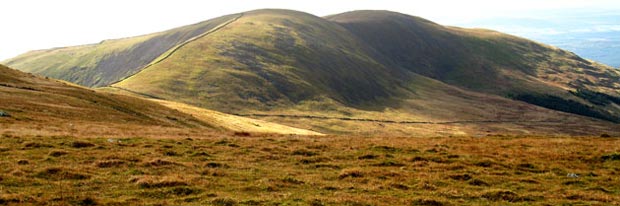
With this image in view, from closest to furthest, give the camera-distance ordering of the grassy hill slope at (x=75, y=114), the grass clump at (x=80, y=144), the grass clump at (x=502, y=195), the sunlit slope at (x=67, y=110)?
the grass clump at (x=502, y=195) < the grass clump at (x=80, y=144) < the grassy hill slope at (x=75, y=114) < the sunlit slope at (x=67, y=110)

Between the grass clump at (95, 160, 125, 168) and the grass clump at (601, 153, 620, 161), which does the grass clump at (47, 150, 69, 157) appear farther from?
the grass clump at (601, 153, 620, 161)

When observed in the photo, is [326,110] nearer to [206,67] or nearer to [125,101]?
[206,67]

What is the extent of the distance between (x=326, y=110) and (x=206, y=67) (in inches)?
2197

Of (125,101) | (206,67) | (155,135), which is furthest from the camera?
(206,67)

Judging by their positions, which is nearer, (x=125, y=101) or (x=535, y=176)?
(x=535, y=176)

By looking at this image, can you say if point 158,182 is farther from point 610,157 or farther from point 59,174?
point 610,157

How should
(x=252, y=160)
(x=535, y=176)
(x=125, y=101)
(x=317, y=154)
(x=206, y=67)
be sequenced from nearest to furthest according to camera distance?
1. (x=535, y=176)
2. (x=252, y=160)
3. (x=317, y=154)
4. (x=125, y=101)
5. (x=206, y=67)

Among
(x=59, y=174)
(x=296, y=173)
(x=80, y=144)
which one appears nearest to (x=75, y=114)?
(x=80, y=144)

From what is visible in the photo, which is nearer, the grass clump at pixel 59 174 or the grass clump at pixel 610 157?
the grass clump at pixel 59 174

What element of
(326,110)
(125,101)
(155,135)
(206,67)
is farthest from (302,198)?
(206,67)

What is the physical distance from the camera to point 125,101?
3091 inches

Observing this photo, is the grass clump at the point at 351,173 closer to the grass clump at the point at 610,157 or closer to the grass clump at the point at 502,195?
the grass clump at the point at 502,195

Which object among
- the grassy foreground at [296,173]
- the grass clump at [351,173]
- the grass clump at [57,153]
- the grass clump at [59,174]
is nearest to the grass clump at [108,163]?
the grassy foreground at [296,173]

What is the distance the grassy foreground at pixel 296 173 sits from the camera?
78.1ft
